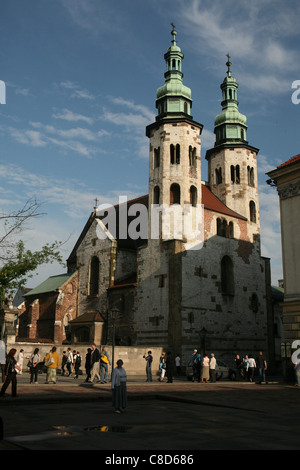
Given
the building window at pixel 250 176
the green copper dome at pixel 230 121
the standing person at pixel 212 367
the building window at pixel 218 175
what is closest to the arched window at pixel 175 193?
the building window at pixel 218 175

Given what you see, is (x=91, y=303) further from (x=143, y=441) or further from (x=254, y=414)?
(x=143, y=441)

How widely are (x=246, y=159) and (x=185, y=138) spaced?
880cm

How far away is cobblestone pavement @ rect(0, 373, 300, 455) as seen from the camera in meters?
7.77

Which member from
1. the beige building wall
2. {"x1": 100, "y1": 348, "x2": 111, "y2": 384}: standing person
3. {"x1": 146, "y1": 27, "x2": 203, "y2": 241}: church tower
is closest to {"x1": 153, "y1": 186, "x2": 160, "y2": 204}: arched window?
{"x1": 146, "y1": 27, "x2": 203, "y2": 241}: church tower

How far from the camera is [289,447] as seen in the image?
7.75m

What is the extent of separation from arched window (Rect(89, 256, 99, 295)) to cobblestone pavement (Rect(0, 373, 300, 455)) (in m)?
27.0

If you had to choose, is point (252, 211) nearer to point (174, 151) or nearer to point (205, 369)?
point (174, 151)

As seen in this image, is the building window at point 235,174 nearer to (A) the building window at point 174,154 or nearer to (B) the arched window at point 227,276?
(A) the building window at point 174,154

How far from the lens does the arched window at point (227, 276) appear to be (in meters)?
39.9

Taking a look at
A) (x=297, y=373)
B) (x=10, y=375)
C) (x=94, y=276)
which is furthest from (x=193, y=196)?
(x=10, y=375)

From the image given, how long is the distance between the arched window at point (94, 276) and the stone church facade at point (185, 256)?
10 cm

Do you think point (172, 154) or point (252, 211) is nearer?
point (172, 154)

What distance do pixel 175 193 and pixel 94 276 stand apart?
455 inches

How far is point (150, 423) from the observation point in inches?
407
